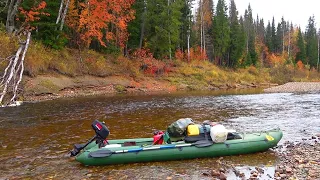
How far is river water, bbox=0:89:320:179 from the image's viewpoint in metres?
7.79

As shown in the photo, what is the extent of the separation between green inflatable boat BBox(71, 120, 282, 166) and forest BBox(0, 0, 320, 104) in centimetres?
1356

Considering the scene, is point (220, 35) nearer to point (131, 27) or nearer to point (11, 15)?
point (131, 27)

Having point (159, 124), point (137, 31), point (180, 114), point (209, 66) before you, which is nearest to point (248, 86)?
point (209, 66)

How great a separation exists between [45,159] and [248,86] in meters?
39.3

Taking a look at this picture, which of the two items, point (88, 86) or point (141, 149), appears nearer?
point (141, 149)

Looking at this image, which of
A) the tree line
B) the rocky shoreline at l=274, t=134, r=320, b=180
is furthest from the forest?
the rocky shoreline at l=274, t=134, r=320, b=180

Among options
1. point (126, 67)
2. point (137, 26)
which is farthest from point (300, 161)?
point (137, 26)

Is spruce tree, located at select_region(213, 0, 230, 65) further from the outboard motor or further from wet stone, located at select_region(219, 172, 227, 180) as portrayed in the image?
wet stone, located at select_region(219, 172, 227, 180)

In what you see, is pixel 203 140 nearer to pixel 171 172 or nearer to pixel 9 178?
pixel 171 172

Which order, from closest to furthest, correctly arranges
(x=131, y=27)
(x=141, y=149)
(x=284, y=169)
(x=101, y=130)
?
(x=284, y=169) < (x=141, y=149) < (x=101, y=130) < (x=131, y=27)

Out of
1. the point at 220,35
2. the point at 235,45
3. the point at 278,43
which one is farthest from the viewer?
the point at 278,43

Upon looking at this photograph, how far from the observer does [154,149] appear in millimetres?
8305

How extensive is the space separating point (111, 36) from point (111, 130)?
75.3ft

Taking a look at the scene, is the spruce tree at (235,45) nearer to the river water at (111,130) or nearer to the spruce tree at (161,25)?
the spruce tree at (161,25)
